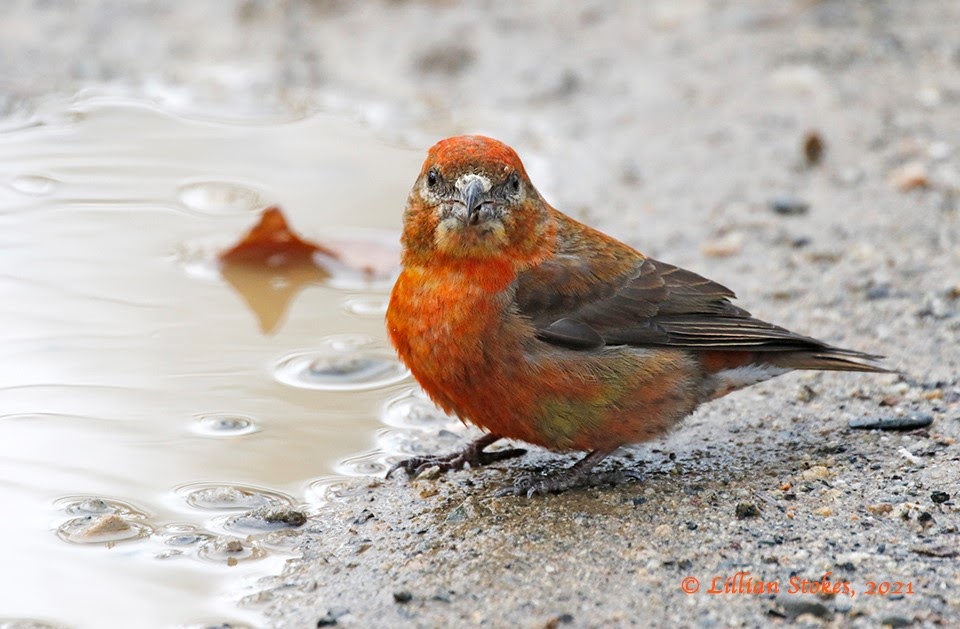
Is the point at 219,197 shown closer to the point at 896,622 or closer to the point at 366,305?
the point at 366,305

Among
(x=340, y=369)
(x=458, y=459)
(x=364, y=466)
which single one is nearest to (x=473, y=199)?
(x=458, y=459)

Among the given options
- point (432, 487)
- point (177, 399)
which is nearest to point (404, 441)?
point (432, 487)

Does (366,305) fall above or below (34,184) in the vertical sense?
below

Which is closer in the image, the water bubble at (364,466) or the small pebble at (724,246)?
the water bubble at (364,466)

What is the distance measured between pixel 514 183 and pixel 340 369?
128cm

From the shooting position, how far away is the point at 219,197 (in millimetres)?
7355

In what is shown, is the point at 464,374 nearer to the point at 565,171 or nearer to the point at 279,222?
the point at 279,222

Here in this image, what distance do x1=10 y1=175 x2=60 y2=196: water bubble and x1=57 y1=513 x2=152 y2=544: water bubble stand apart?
133 inches

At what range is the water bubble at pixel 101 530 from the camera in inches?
165

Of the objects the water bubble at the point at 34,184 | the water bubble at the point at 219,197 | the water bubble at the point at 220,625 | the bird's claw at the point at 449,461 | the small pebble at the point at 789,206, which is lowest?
the water bubble at the point at 220,625

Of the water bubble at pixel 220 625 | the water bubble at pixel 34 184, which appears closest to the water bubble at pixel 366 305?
the water bubble at pixel 34 184

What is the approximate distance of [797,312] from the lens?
6113mm

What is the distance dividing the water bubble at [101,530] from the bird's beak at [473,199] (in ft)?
5.14

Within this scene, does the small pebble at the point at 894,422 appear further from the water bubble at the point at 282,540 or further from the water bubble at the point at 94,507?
the water bubble at the point at 94,507
